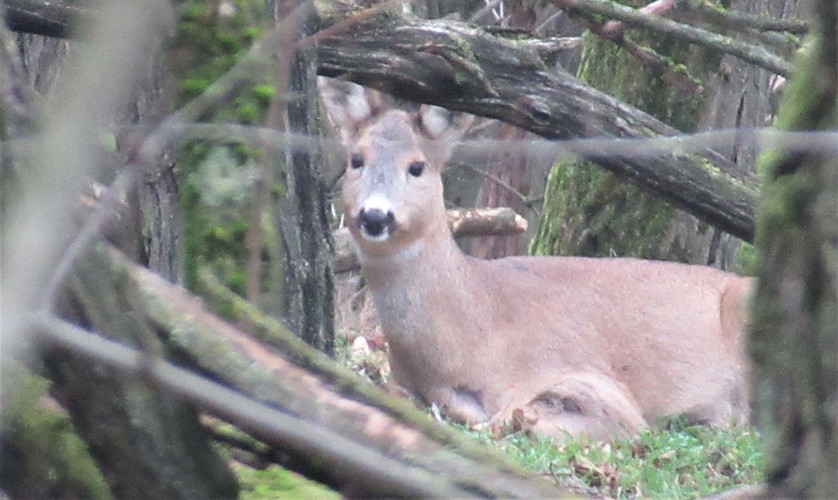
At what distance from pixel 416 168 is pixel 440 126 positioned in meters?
0.29

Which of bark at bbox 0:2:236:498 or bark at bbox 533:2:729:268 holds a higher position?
bark at bbox 0:2:236:498

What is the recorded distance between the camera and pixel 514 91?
687 centimetres

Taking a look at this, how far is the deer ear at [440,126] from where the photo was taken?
8250 mm

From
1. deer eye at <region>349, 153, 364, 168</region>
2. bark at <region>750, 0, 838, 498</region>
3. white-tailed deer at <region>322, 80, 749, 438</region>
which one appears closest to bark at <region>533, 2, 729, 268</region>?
white-tailed deer at <region>322, 80, 749, 438</region>

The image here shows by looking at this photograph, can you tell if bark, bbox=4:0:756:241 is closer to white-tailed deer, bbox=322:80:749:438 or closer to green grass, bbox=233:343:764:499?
white-tailed deer, bbox=322:80:749:438

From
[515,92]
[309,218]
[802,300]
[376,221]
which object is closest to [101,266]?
[802,300]

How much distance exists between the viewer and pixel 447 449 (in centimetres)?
268

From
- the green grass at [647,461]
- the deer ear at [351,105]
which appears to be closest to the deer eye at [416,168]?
the deer ear at [351,105]

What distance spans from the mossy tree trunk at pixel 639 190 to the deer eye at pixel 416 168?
5.75 feet

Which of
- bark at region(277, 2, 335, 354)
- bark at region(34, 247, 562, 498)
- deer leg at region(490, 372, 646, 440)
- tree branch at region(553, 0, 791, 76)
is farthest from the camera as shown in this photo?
deer leg at region(490, 372, 646, 440)

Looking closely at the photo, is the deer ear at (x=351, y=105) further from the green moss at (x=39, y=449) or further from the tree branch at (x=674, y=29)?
the green moss at (x=39, y=449)

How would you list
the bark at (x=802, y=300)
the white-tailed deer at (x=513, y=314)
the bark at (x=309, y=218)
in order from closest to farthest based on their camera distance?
the bark at (x=802, y=300) → the bark at (x=309, y=218) → the white-tailed deer at (x=513, y=314)

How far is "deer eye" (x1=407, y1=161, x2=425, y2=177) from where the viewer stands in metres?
8.38

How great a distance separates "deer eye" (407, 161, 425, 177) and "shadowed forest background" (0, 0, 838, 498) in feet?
4.55
